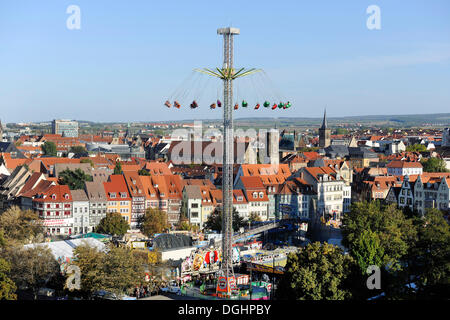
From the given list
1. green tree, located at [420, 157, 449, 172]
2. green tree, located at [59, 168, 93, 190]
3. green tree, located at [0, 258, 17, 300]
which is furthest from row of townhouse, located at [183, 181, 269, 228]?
green tree, located at [420, 157, 449, 172]

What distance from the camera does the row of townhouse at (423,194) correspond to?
93812 millimetres

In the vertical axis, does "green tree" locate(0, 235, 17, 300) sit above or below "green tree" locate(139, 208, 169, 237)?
above

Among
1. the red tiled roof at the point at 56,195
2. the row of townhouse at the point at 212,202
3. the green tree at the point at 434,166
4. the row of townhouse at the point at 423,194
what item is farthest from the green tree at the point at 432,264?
the green tree at the point at 434,166

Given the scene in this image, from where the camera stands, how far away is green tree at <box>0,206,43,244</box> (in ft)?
233

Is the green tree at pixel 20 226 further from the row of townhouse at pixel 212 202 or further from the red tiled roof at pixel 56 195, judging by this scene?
the row of townhouse at pixel 212 202

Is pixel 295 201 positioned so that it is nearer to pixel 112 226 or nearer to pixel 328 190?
pixel 328 190

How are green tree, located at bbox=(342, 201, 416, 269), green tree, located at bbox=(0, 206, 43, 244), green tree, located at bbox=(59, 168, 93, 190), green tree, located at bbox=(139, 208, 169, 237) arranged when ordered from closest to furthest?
green tree, located at bbox=(342, 201, 416, 269)
green tree, located at bbox=(0, 206, 43, 244)
green tree, located at bbox=(139, 208, 169, 237)
green tree, located at bbox=(59, 168, 93, 190)

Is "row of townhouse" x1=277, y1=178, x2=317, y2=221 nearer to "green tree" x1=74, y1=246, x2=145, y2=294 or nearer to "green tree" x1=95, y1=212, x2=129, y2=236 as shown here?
"green tree" x1=95, y1=212, x2=129, y2=236

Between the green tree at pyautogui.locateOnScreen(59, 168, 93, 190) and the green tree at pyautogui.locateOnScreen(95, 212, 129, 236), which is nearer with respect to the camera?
the green tree at pyautogui.locateOnScreen(95, 212, 129, 236)

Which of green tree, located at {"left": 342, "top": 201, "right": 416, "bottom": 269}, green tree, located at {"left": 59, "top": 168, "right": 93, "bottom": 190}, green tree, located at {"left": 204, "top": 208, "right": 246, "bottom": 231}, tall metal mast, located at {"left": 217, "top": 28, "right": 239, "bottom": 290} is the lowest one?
green tree, located at {"left": 204, "top": 208, "right": 246, "bottom": 231}

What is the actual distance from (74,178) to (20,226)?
25.9m

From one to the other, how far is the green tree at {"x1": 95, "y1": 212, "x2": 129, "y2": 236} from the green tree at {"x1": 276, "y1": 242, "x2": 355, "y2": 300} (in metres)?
32.9
